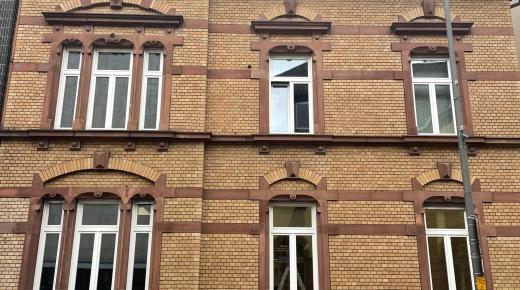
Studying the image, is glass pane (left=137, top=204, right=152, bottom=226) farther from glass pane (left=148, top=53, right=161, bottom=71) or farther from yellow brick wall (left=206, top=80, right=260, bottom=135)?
glass pane (left=148, top=53, right=161, bottom=71)

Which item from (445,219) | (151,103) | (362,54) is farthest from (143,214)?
(445,219)

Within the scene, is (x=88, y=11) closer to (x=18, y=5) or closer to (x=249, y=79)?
(x=18, y=5)

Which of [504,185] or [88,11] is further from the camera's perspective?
[88,11]

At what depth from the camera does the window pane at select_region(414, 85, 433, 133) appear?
11539 millimetres

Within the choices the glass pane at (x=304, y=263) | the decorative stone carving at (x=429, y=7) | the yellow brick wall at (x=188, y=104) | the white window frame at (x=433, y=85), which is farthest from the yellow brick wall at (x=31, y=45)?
the decorative stone carving at (x=429, y=7)

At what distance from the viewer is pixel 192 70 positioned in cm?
1137

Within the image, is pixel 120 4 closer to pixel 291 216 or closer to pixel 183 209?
pixel 183 209

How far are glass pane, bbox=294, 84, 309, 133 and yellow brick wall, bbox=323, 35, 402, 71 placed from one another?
68 cm

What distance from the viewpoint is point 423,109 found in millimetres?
11672

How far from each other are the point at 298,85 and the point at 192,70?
2273mm

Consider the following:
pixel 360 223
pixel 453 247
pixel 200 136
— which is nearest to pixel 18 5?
pixel 200 136

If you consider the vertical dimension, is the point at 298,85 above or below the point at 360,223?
above

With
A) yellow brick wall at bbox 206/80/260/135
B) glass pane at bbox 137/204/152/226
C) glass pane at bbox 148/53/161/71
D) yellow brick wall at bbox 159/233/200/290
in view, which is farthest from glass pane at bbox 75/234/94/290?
glass pane at bbox 148/53/161/71

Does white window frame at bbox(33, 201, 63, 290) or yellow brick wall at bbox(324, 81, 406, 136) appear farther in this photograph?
yellow brick wall at bbox(324, 81, 406, 136)
